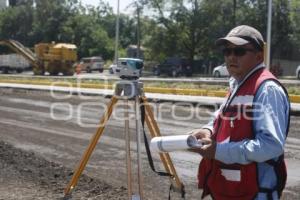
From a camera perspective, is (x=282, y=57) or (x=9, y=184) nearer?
(x=9, y=184)

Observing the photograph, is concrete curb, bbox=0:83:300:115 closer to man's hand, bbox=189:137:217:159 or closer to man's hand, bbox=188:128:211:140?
man's hand, bbox=188:128:211:140

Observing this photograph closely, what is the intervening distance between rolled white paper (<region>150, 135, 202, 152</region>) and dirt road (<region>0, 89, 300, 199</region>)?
3601 millimetres

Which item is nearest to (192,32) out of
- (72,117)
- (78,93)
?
(78,93)

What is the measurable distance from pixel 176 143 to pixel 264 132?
429 mm

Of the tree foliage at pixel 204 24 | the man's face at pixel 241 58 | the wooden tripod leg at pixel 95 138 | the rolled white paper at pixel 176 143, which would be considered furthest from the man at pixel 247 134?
the tree foliage at pixel 204 24

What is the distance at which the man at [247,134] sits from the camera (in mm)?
2678

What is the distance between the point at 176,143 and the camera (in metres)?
2.62

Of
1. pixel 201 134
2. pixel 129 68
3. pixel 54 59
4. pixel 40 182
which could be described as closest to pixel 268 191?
pixel 201 134

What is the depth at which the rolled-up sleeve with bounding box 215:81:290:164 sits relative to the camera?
2650 mm

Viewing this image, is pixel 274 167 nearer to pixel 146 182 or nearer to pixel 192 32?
pixel 146 182

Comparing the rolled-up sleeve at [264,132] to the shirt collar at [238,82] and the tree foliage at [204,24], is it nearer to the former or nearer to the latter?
the shirt collar at [238,82]

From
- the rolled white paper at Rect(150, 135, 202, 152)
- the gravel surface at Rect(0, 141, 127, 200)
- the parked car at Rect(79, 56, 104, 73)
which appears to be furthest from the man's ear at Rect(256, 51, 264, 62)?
the parked car at Rect(79, 56, 104, 73)

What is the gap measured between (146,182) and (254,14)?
54204 mm

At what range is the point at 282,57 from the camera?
6016cm
